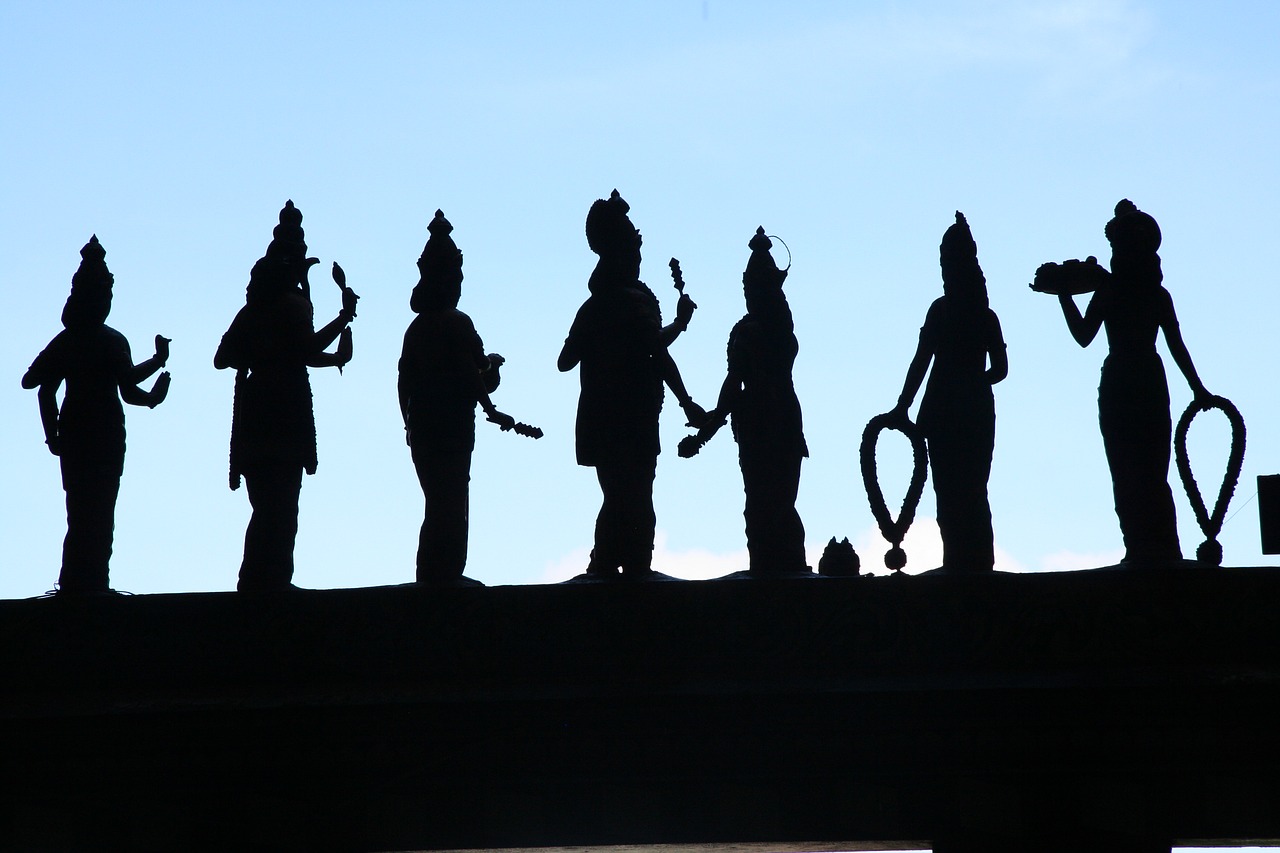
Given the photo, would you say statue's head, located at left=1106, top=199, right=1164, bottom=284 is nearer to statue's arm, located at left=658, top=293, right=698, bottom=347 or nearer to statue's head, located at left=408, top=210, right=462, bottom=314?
statue's arm, located at left=658, top=293, right=698, bottom=347

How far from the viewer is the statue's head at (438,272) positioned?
39.0 feet

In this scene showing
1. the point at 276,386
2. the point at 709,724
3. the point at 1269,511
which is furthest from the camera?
the point at 276,386

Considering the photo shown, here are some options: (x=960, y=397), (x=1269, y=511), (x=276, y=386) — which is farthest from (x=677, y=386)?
(x=1269, y=511)

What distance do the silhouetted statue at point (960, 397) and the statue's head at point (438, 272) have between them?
10.0ft

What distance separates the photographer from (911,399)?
1169cm

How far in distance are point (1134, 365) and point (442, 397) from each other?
4.45 metres

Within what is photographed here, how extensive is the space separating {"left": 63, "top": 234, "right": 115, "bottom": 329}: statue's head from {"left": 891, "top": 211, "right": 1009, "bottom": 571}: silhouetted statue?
5426mm

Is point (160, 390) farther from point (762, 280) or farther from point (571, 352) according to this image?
point (762, 280)

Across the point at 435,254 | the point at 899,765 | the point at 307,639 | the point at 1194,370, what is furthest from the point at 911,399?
the point at 307,639

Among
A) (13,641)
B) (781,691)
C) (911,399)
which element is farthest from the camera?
(911,399)

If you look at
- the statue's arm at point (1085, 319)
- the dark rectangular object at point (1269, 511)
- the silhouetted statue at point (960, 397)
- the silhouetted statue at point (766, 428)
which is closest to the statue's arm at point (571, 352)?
the silhouetted statue at point (766, 428)

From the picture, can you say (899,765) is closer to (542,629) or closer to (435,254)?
(542,629)

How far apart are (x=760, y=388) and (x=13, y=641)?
5.00m

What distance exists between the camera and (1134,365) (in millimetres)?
11461
